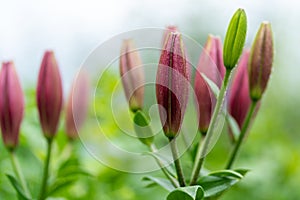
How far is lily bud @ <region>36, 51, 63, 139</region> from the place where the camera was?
0.75 m

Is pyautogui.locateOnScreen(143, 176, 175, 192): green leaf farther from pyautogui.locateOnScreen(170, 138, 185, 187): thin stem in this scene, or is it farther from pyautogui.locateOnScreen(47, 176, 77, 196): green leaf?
pyautogui.locateOnScreen(47, 176, 77, 196): green leaf

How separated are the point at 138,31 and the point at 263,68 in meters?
0.15

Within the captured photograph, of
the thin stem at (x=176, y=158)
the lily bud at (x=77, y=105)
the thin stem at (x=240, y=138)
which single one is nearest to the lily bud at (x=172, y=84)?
the thin stem at (x=176, y=158)

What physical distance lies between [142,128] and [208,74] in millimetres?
92

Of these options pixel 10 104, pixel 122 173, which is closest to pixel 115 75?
pixel 122 173

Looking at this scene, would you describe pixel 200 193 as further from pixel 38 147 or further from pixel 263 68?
pixel 38 147

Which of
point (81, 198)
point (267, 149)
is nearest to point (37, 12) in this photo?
point (267, 149)

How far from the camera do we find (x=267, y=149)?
1430 millimetres

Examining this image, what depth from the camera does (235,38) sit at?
0.65m

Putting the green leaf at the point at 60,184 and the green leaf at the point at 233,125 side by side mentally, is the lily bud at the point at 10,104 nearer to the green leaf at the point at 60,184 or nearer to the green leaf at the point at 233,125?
the green leaf at the point at 60,184

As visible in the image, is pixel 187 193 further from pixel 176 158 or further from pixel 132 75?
pixel 132 75

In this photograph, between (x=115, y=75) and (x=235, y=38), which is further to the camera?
(x=115, y=75)

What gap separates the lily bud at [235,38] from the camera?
0.64 m

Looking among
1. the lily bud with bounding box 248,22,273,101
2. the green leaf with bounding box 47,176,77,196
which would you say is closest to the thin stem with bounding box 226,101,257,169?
the lily bud with bounding box 248,22,273,101
